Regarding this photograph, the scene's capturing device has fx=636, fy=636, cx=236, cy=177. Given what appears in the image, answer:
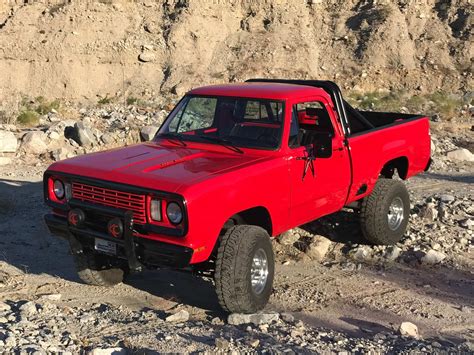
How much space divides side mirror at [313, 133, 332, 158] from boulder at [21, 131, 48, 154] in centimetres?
770

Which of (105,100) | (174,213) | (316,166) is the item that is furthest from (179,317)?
(105,100)

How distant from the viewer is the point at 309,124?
668 cm

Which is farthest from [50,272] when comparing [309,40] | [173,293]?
[309,40]

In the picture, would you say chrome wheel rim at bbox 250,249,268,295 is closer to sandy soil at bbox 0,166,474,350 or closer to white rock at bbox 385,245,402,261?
sandy soil at bbox 0,166,474,350

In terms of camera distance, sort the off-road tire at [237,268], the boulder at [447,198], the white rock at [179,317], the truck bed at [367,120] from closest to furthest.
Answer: the off-road tire at [237,268], the white rock at [179,317], the truck bed at [367,120], the boulder at [447,198]

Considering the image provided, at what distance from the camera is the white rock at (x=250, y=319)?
5.09 m

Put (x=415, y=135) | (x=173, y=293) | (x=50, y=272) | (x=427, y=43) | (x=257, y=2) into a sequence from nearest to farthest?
(x=173, y=293) → (x=50, y=272) → (x=415, y=135) → (x=427, y=43) → (x=257, y=2)

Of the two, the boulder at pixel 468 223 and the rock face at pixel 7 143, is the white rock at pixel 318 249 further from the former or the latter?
the rock face at pixel 7 143

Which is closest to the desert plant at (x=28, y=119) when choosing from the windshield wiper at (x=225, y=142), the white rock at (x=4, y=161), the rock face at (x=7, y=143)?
the rock face at (x=7, y=143)

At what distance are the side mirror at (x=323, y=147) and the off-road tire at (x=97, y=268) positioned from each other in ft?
6.66

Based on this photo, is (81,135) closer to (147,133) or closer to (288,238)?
(147,133)

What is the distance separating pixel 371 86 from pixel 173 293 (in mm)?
21990

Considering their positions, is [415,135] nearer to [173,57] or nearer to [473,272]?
[473,272]

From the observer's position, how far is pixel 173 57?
28.0m
